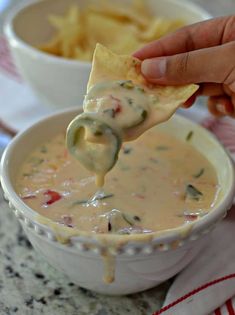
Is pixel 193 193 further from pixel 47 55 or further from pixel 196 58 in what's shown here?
pixel 47 55

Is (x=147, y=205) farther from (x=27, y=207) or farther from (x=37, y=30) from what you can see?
(x=37, y=30)

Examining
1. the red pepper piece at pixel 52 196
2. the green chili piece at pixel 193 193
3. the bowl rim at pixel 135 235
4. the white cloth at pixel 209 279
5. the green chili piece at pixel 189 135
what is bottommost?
the white cloth at pixel 209 279

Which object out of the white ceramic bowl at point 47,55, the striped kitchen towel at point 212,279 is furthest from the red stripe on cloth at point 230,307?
the white ceramic bowl at point 47,55

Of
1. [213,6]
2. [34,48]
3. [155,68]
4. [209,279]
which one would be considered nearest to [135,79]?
[155,68]

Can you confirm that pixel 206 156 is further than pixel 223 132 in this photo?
No

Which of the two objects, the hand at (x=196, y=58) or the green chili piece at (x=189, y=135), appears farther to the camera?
the green chili piece at (x=189, y=135)

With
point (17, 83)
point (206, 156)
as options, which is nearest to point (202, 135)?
point (206, 156)

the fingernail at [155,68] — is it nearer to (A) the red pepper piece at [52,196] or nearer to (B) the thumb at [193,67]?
(B) the thumb at [193,67]

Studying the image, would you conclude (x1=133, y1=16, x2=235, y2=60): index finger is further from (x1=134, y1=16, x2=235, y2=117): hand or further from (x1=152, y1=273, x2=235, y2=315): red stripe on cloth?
(x1=152, y1=273, x2=235, y2=315): red stripe on cloth
